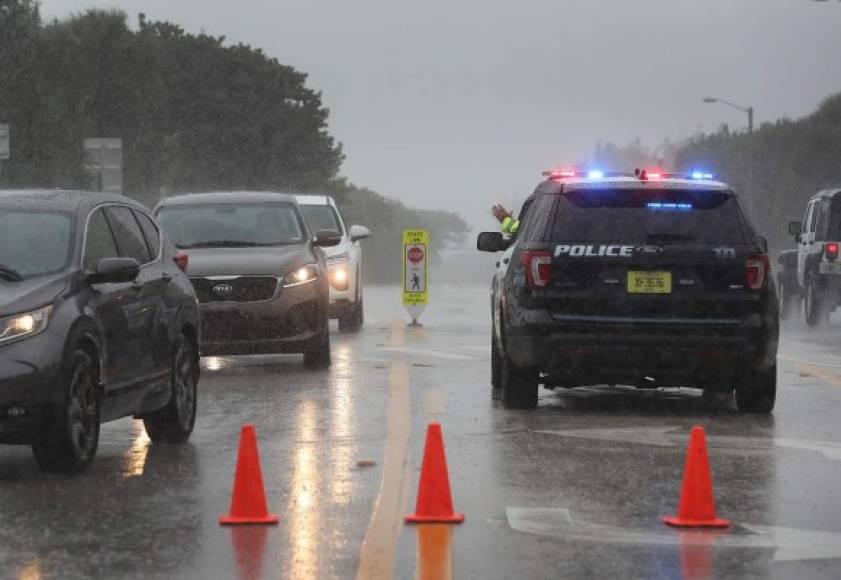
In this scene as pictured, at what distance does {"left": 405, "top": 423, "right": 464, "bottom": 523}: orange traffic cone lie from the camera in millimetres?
8883

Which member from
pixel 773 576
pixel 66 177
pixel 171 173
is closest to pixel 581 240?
pixel 773 576

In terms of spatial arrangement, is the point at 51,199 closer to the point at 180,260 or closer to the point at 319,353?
the point at 180,260

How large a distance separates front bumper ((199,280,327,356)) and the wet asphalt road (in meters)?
1.78

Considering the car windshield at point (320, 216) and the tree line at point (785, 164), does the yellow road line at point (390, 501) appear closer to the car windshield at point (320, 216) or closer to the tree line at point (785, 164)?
the car windshield at point (320, 216)

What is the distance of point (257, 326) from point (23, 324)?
26.5 ft

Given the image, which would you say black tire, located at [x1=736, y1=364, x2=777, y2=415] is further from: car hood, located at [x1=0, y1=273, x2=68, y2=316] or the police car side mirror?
car hood, located at [x1=0, y1=273, x2=68, y2=316]

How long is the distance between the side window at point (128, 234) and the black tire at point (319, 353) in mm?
6234

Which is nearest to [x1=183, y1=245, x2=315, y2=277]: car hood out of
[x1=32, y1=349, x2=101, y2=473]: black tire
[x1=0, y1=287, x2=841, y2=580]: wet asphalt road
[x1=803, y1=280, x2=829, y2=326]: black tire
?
[x1=0, y1=287, x2=841, y2=580]: wet asphalt road

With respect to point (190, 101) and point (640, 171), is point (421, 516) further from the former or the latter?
point (190, 101)

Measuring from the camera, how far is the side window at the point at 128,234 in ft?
40.0

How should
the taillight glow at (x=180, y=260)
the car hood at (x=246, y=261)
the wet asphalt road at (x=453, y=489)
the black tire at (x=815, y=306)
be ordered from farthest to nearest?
the black tire at (x=815, y=306) → the car hood at (x=246, y=261) → the taillight glow at (x=180, y=260) → the wet asphalt road at (x=453, y=489)

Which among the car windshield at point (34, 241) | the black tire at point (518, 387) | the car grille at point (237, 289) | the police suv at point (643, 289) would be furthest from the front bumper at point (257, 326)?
the car windshield at point (34, 241)

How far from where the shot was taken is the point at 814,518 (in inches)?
360

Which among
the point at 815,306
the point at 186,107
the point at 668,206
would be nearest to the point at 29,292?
the point at 668,206
